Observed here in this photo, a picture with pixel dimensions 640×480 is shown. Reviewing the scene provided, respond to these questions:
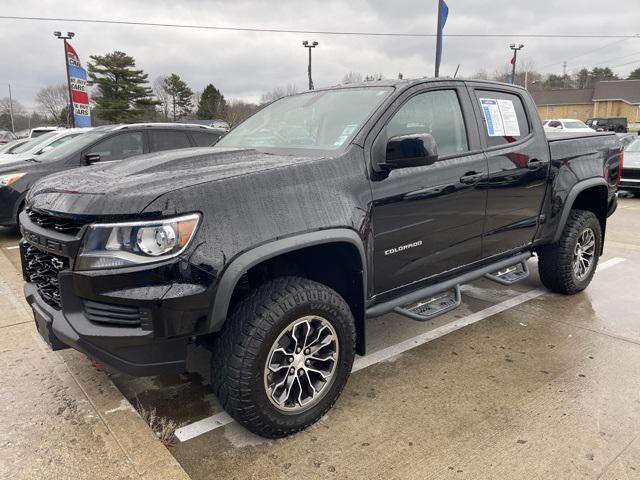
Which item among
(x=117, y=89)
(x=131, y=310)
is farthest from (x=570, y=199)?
(x=117, y=89)

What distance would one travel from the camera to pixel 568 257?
15.0ft

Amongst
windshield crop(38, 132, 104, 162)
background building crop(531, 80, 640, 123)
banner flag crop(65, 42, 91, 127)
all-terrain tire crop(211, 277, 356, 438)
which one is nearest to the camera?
all-terrain tire crop(211, 277, 356, 438)

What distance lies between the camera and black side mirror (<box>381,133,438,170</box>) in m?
2.69

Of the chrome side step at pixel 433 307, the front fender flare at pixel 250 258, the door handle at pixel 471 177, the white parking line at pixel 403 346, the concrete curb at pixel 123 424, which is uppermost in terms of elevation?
the door handle at pixel 471 177

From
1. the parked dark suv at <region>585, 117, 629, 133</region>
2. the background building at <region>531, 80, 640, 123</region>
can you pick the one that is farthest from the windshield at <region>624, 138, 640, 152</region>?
the background building at <region>531, 80, 640, 123</region>

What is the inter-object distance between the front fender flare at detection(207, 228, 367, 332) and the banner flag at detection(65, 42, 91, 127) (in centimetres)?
2033

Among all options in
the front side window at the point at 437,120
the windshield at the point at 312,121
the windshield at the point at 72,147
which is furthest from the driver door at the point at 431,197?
the windshield at the point at 72,147

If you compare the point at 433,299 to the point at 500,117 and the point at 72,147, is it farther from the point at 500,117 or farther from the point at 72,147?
the point at 72,147

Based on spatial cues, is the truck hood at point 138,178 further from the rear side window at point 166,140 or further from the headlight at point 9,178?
the headlight at point 9,178

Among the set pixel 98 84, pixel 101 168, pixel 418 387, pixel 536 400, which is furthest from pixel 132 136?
pixel 98 84

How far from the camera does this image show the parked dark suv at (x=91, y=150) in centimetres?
682

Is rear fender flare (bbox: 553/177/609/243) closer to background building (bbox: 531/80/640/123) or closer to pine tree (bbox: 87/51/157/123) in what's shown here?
pine tree (bbox: 87/51/157/123)

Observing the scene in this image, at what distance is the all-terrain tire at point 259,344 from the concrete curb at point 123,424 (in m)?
0.38

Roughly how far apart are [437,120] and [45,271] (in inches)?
102
